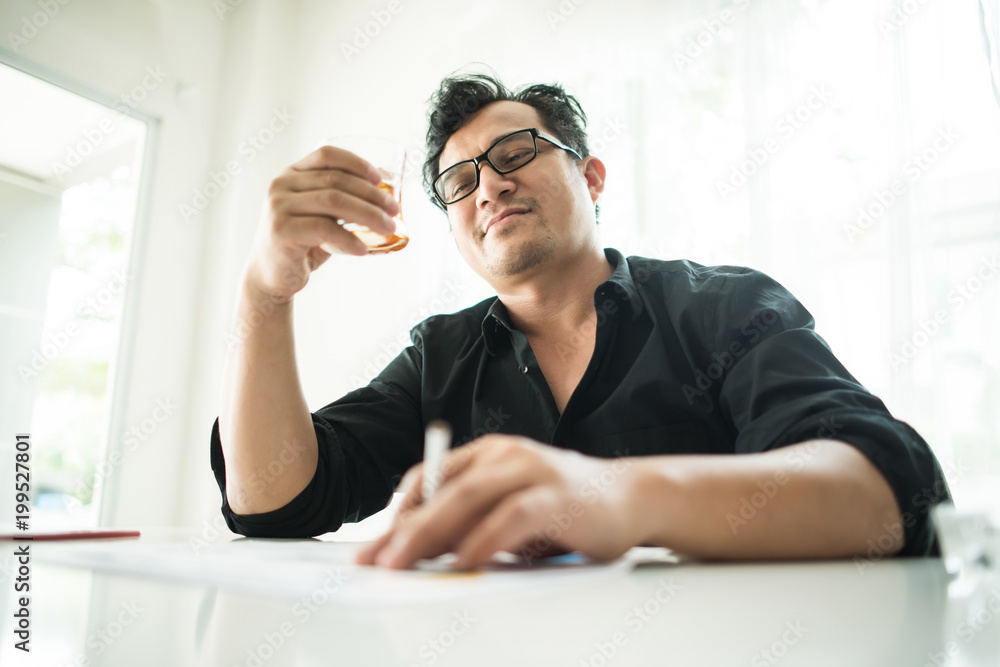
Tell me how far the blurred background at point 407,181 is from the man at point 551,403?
2.67 feet

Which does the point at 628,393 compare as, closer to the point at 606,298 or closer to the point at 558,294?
the point at 606,298

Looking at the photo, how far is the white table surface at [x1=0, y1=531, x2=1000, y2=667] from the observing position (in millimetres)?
282

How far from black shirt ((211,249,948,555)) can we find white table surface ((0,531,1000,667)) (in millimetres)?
197

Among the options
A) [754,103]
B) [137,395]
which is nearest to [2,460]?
[137,395]

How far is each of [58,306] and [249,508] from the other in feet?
6.40

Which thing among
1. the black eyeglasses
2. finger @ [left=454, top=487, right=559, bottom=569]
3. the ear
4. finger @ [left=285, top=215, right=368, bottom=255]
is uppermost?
the ear

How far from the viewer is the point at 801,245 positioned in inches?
72.9

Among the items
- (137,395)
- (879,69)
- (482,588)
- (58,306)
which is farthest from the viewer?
(137,395)

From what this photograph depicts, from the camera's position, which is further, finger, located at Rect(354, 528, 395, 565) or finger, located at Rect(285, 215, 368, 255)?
finger, located at Rect(285, 215, 368, 255)

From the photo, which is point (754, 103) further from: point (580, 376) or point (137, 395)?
point (137, 395)

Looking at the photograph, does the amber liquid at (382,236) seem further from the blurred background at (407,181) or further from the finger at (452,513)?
the blurred background at (407,181)

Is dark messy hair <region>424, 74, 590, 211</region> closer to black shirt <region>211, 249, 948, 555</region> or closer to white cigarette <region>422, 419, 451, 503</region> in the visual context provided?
black shirt <region>211, 249, 948, 555</region>

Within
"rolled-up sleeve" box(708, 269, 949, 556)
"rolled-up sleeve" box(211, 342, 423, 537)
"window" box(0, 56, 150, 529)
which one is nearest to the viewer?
"rolled-up sleeve" box(708, 269, 949, 556)

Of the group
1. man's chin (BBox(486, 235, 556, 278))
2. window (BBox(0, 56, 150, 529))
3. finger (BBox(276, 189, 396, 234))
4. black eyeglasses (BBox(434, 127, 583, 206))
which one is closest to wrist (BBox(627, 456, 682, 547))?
finger (BBox(276, 189, 396, 234))
